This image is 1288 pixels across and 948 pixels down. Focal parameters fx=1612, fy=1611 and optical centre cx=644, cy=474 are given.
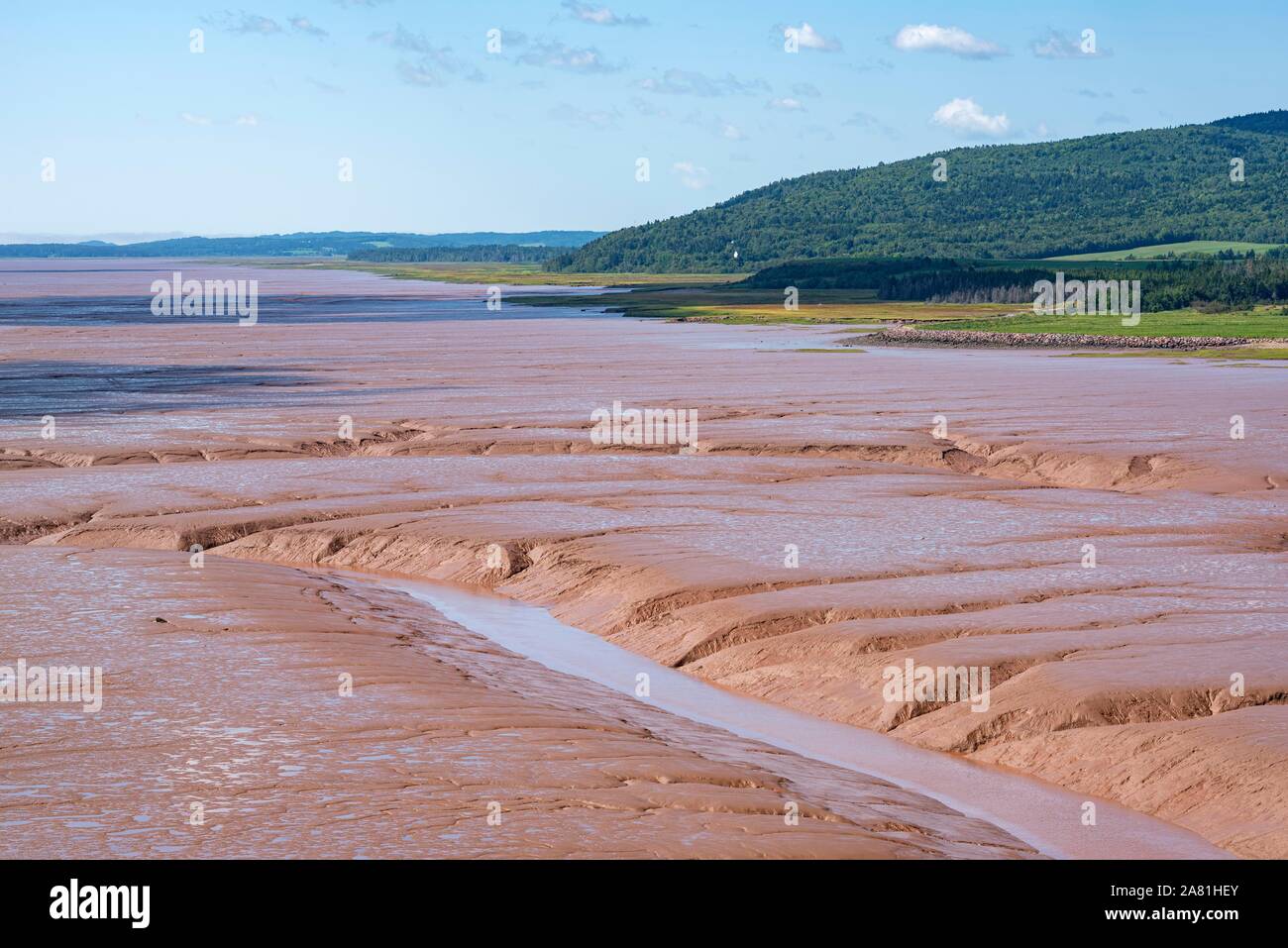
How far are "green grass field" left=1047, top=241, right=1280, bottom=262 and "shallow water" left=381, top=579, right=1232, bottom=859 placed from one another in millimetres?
155367

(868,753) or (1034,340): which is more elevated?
(1034,340)

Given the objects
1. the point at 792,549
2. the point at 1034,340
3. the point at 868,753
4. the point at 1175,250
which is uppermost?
the point at 1175,250

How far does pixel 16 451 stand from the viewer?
85.6ft

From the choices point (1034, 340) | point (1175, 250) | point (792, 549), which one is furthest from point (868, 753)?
point (1175, 250)

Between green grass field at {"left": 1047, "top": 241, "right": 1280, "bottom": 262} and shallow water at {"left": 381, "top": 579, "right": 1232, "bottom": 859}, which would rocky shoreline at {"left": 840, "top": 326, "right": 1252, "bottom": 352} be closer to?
shallow water at {"left": 381, "top": 579, "right": 1232, "bottom": 859}

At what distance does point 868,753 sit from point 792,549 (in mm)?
Result: 5809

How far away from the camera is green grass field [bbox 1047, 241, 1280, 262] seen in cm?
16550

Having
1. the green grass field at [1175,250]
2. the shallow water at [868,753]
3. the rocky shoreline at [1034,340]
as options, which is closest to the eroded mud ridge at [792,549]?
the shallow water at [868,753]

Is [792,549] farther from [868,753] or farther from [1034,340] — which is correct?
[1034,340]

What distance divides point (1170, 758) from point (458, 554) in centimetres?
973

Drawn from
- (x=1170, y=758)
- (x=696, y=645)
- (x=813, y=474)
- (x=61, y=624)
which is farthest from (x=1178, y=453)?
(x=61, y=624)

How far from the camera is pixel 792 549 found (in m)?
17.7
